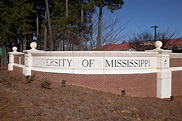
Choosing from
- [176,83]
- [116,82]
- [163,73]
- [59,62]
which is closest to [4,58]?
[59,62]

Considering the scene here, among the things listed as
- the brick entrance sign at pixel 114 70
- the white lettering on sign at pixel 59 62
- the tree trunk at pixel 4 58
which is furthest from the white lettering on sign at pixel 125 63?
the tree trunk at pixel 4 58

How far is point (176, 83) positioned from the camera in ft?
38.3

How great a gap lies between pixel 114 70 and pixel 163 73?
2262 mm

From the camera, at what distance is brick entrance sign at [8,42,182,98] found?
9.44 meters

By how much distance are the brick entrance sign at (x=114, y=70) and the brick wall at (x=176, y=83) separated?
1.90 feet

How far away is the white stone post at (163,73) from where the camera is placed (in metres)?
10.3

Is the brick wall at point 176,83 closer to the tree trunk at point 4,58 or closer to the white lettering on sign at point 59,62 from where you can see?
the white lettering on sign at point 59,62

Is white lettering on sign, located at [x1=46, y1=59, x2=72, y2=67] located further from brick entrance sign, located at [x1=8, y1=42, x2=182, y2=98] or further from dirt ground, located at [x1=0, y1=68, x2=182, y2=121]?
dirt ground, located at [x1=0, y1=68, x2=182, y2=121]

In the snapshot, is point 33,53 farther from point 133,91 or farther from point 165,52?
point 165,52

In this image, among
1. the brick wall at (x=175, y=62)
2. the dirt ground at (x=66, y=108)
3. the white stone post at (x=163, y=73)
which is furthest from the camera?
the brick wall at (x=175, y=62)

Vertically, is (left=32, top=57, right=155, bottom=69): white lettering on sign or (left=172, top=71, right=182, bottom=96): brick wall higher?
(left=32, top=57, right=155, bottom=69): white lettering on sign

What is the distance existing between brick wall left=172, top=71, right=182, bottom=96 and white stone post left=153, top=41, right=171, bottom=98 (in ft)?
2.80

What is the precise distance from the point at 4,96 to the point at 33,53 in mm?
5407

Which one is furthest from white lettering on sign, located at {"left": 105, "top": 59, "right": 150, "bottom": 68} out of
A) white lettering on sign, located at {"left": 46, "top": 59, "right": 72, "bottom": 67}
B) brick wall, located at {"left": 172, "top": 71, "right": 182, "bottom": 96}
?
brick wall, located at {"left": 172, "top": 71, "right": 182, "bottom": 96}
